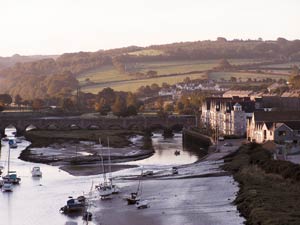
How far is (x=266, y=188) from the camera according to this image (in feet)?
133

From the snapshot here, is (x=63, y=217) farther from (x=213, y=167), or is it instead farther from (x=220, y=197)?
(x=213, y=167)

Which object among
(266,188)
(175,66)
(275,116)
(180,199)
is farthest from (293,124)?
(175,66)

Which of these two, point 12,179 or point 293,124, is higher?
point 293,124

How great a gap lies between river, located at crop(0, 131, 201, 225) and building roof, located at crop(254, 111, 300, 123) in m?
6.30

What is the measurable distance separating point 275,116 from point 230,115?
1283 centimetres

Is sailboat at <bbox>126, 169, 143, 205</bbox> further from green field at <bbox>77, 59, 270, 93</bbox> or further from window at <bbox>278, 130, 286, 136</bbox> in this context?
green field at <bbox>77, 59, 270, 93</bbox>

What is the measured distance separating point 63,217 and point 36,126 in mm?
60745

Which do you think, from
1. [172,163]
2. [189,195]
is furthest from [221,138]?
[189,195]

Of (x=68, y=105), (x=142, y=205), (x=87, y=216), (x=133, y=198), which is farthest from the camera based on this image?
(x=68, y=105)

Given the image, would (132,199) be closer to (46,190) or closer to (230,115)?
(46,190)

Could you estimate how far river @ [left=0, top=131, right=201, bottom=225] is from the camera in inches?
1454

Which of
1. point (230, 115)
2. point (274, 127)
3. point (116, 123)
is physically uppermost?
point (274, 127)

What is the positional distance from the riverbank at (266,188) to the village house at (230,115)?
23.2 meters

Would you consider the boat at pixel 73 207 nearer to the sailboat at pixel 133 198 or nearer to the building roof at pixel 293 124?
the sailboat at pixel 133 198
